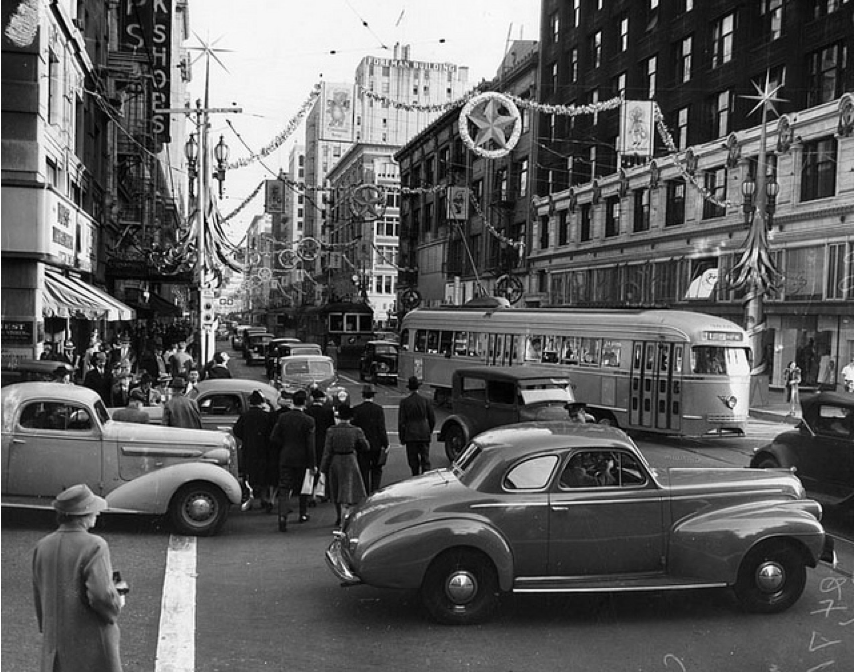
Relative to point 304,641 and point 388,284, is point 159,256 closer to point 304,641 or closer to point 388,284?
point 304,641

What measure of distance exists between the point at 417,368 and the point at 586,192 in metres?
19.2

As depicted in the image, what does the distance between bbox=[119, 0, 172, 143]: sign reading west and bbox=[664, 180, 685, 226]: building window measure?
22161 mm

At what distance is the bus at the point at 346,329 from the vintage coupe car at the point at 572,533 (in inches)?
1412

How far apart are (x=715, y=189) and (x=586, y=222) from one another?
10.9 meters

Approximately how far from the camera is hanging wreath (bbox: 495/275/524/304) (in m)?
47.1

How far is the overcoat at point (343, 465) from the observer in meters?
10.4

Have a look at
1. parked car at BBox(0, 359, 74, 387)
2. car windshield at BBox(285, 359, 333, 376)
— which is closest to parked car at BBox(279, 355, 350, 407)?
car windshield at BBox(285, 359, 333, 376)

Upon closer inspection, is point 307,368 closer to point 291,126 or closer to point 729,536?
point 291,126

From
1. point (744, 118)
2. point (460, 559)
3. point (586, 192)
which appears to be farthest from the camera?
point (586, 192)

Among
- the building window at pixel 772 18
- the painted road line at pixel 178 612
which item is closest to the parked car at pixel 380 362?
the building window at pixel 772 18

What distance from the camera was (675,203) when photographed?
36.8 metres

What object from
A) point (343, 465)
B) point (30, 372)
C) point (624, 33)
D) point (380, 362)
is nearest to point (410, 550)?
point (343, 465)

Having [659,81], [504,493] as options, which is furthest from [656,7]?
[504,493]

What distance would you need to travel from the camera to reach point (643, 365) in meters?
19.4
